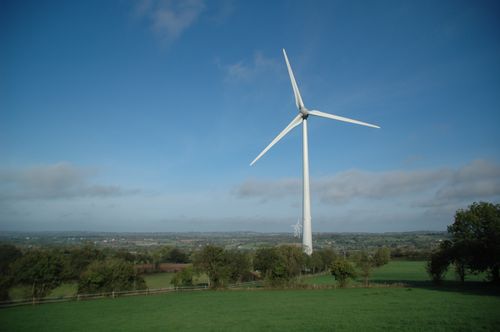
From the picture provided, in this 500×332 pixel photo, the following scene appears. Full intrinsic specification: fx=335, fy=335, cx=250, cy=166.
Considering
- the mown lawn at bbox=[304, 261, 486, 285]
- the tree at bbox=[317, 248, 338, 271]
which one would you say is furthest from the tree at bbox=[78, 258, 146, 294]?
the tree at bbox=[317, 248, 338, 271]

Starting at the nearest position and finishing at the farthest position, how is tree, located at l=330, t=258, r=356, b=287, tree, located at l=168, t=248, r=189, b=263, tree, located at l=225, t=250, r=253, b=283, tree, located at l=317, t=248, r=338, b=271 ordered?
tree, located at l=330, t=258, r=356, b=287 → tree, located at l=225, t=250, r=253, b=283 → tree, located at l=317, t=248, r=338, b=271 → tree, located at l=168, t=248, r=189, b=263

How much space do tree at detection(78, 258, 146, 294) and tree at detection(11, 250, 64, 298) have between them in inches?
286

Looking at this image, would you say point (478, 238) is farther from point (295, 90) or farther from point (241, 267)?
point (241, 267)

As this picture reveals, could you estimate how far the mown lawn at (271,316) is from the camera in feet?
73.5

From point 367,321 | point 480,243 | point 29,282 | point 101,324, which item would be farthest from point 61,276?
point 480,243

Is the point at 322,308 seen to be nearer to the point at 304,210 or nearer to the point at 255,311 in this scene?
the point at 255,311

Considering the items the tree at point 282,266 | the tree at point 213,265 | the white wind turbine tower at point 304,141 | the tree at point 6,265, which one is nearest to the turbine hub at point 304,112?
the white wind turbine tower at point 304,141

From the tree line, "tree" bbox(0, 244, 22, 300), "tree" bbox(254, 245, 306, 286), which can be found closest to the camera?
"tree" bbox(0, 244, 22, 300)

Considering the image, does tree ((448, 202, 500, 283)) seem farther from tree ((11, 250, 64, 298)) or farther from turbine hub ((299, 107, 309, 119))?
tree ((11, 250, 64, 298))

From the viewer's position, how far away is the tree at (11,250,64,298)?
2035 inches

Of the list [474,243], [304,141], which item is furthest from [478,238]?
[304,141]

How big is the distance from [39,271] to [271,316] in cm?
4327

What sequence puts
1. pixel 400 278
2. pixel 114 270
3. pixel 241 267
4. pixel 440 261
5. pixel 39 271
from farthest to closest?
pixel 241 267, pixel 400 278, pixel 39 271, pixel 114 270, pixel 440 261

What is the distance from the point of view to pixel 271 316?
27859mm
